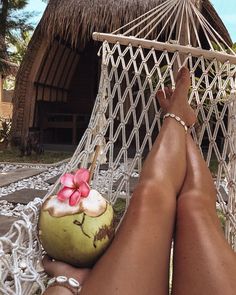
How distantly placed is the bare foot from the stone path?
98.0 inches

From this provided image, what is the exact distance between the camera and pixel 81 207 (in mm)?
870

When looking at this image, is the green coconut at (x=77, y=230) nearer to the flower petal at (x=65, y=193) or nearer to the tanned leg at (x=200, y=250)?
the flower petal at (x=65, y=193)

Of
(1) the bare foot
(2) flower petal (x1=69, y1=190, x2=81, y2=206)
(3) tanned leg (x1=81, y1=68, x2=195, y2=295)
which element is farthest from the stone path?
(2) flower petal (x1=69, y1=190, x2=81, y2=206)

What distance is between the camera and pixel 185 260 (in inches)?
35.3

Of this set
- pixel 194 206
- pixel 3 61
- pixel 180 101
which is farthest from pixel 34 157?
pixel 194 206

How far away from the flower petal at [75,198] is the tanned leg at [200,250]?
0.26 meters

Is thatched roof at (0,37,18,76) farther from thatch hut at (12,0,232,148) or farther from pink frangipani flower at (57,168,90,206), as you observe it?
pink frangipani flower at (57,168,90,206)

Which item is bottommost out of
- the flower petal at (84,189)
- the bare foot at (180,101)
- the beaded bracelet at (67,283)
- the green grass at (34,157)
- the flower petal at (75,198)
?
the green grass at (34,157)

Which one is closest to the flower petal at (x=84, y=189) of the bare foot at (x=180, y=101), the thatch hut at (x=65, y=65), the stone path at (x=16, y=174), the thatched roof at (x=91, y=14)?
the bare foot at (x=180, y=101)

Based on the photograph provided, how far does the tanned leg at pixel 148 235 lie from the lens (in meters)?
0.82

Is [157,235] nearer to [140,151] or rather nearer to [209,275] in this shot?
[209,275]

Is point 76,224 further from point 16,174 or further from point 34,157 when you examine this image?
point 34,157

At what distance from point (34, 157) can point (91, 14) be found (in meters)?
1.97

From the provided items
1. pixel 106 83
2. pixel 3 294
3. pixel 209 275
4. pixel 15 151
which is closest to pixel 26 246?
pixel 3 294
